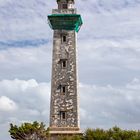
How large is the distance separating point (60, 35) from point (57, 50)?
163cm

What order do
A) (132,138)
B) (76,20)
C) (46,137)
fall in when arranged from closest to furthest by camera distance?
(132,138) < (46,137) < (76,20)

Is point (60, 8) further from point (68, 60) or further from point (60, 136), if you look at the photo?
point (60, 136)

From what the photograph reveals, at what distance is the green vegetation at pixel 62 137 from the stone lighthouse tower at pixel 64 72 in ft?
4.37

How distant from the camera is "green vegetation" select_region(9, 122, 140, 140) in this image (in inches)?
1889

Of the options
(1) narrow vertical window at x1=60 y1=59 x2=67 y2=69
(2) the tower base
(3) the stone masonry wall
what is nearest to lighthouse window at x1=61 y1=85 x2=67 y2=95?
(3) the stone masonry wall

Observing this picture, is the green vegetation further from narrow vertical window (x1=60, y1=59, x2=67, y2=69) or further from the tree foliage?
narrow vertical window (x1=60, y1=59, x2=67, y2=69)

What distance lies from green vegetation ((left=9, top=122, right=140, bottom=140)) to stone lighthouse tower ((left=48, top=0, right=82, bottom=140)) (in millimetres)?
1332

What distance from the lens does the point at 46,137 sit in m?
49.6

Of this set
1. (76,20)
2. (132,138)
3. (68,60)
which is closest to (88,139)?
(132,138)

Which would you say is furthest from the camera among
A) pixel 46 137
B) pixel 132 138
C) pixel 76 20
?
pixel 76 20

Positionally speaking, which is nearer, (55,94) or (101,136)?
(101,136)

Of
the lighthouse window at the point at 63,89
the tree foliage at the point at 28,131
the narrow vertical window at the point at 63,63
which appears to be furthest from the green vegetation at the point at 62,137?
the narrow vertical window at the point at 63,63

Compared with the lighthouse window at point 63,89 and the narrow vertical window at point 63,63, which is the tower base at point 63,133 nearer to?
the lighthouse window at point 63,89

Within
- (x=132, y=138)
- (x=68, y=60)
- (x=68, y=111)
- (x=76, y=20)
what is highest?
(x=76, y=20)
